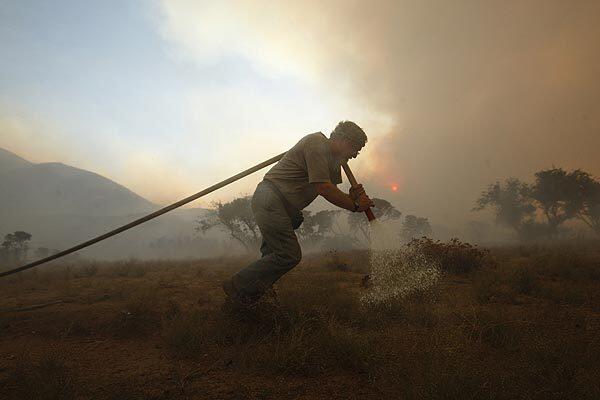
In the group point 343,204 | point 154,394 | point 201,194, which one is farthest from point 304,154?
point 154,394

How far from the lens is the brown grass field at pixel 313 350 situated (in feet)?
6.84

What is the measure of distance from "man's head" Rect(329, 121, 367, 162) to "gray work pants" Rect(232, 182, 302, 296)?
0.89 meters

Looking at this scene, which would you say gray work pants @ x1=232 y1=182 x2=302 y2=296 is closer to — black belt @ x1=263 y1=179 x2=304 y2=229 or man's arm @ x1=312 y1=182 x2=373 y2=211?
black belt @ x1=263 y1=179 x2=304 y2=229

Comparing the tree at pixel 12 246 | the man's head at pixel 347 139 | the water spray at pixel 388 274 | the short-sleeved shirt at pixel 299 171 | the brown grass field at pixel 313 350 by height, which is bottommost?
the tree at pixel 12 246

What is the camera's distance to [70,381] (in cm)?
220

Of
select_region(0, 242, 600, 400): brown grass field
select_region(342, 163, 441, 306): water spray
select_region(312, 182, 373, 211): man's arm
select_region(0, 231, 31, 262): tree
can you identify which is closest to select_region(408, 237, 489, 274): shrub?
select_region(342, 163, 441, 306): water spray

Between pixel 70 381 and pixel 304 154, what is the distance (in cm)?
266

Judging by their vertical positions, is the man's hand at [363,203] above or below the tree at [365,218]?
below

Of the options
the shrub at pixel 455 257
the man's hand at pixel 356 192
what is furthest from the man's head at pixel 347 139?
the shrub at pixel 455 257

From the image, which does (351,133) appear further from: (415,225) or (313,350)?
(415,225)

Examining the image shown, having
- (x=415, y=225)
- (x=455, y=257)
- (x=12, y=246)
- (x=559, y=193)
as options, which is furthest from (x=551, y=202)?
(x=12, y=246)

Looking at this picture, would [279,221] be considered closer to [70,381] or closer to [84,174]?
[70,381]

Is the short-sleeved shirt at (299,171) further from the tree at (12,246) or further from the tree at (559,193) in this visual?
the tree at (12,246)

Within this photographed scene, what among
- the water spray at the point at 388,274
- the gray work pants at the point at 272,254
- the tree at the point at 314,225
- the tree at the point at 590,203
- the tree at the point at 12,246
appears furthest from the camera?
the tree at the point at 314,225
